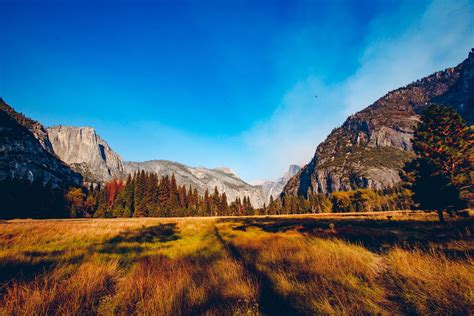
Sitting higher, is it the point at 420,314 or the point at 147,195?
the point at 147,195

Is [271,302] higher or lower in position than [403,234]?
higher

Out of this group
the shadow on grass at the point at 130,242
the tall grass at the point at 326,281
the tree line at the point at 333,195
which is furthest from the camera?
the tree line at the point at 333,195

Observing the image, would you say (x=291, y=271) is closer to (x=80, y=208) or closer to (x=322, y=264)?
(x=322, y=264)

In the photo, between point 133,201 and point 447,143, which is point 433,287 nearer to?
point 447,143

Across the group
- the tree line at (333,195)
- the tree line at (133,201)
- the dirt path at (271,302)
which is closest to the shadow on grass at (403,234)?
the tree line at (333,195)

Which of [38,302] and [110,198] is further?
[110,198]

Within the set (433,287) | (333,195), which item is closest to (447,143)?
(433,287)

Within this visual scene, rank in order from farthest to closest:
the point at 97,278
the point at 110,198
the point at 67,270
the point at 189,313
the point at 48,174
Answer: the point at 48,174
the point at 110,198
the point at 67,270
the point at 97,278
the point at 189,313

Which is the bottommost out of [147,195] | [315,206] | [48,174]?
[315,206]

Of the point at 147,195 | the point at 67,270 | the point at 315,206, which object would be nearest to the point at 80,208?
the point at 147,195

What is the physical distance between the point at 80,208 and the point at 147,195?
19.5 m

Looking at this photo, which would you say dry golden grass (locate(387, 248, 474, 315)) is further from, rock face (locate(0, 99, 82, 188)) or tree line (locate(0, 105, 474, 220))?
rock face (locate(0, 99, 82, 188))

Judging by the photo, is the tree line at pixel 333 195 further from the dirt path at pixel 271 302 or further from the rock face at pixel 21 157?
the rock face at pixel 21 157

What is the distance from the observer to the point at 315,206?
113 metres
